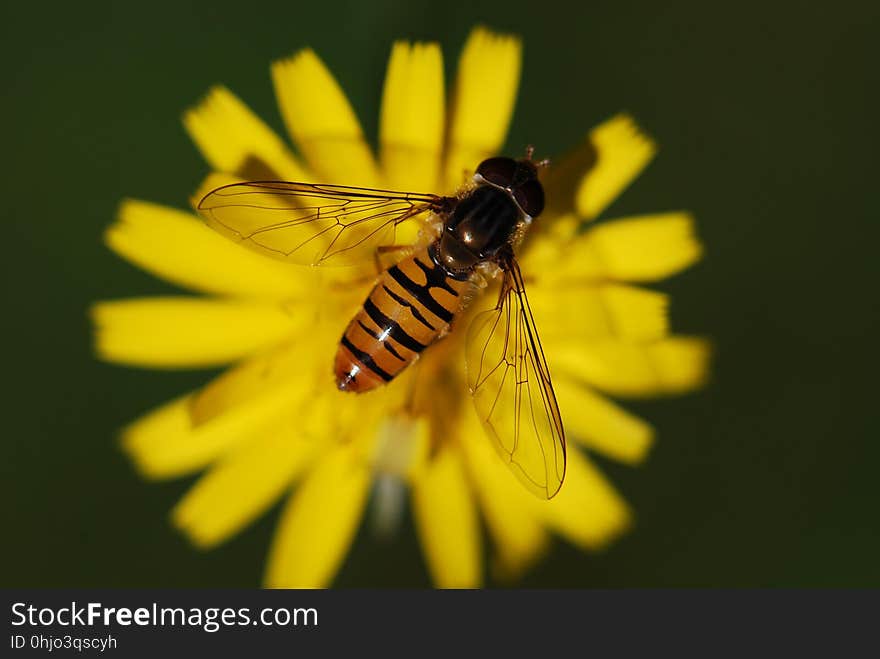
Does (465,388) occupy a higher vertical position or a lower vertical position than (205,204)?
lower

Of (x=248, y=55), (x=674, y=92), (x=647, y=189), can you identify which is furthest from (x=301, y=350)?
(x=674, y=92)

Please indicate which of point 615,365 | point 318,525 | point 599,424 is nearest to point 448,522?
point 318,525

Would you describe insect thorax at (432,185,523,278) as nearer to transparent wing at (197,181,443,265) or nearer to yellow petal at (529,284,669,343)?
transparent wing at (197,181,443,265)

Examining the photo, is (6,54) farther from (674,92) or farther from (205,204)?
(674,92)

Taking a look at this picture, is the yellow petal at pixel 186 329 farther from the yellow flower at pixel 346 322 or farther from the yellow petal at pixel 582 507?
the yellow petal at pixel 582 507

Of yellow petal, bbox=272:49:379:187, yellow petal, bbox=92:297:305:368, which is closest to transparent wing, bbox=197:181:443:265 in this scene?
yellow petal, bbox=272:49:379:187
